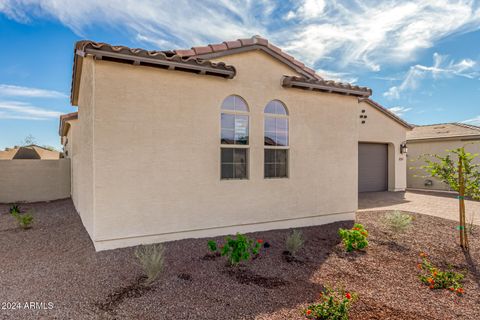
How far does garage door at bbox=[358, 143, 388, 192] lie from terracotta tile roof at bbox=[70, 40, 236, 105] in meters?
12.2

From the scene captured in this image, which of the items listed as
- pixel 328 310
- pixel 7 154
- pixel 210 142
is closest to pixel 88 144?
pixel 210 142

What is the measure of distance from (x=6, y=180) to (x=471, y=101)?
112ft

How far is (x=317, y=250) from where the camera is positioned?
6.25m

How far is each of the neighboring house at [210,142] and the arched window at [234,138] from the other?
3 centimetres

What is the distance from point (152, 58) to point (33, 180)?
539 inches

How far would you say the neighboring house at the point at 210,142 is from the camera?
5551mm

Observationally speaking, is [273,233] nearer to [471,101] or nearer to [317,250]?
[317,250]

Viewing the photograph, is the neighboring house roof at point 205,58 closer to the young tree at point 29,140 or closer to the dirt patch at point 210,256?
the dirt patch at point 210,256

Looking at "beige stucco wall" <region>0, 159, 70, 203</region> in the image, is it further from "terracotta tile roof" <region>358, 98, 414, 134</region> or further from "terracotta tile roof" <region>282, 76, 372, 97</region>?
"terracotta tile roof" <region>358, 98, 414, 134</region>

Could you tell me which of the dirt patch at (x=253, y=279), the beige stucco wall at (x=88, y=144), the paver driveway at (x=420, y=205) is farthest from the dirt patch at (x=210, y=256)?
the paver driveway at (x=420, y=205)

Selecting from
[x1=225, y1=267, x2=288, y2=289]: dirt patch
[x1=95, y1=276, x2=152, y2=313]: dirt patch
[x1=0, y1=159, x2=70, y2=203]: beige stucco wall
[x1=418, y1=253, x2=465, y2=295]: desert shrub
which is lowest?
[x1=418, y1=253, x2=465, y2=295]: desert shrub

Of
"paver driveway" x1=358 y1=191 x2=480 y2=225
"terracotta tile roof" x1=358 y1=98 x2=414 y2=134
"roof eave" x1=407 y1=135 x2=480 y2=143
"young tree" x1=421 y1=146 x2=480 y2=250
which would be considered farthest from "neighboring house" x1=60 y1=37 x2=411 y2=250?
"roof eave" x1=407 y1=135 x2=480 y2=143

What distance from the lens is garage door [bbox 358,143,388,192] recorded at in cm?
1561

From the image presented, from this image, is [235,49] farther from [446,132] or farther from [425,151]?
[446,132]
